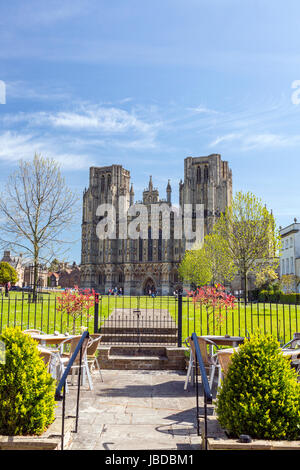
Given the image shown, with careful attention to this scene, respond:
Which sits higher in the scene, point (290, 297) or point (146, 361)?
point (290, 297)

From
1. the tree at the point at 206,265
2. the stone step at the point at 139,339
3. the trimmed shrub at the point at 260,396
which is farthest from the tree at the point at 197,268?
the trimmed shrub at the point at 260,396

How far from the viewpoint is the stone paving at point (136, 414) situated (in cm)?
453

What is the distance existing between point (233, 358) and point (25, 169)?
73.0 feet

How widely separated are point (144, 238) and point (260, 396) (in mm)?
65485

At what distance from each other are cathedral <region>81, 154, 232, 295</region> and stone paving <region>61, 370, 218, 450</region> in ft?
184

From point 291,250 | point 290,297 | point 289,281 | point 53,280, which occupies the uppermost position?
point 291,250

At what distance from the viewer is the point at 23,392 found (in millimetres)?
3854

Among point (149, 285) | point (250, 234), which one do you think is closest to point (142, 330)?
point (250, 234)

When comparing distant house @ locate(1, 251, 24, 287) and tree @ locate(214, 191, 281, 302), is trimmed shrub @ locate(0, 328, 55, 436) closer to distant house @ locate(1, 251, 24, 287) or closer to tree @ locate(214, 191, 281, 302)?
tree @ locate(214, 191, 281, 302)

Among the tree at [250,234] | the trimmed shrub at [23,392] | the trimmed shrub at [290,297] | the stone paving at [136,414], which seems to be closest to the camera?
the trimmed shrub at [23,392]

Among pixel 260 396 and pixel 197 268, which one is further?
pixel 197 268

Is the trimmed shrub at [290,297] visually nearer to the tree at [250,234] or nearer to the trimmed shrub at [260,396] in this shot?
the tree at [250,234]

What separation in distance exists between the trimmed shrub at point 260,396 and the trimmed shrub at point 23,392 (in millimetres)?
1855

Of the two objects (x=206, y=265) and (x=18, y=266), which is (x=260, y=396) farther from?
(x=18, y=266)
